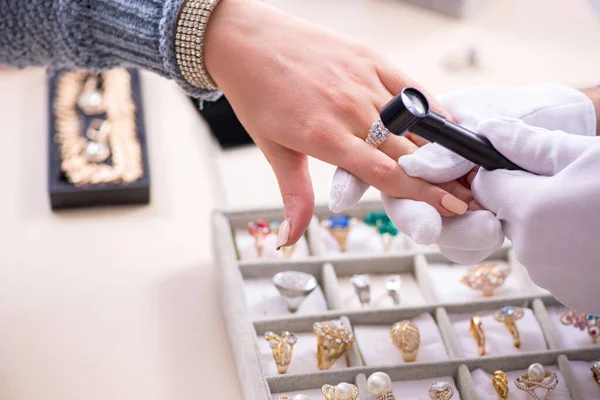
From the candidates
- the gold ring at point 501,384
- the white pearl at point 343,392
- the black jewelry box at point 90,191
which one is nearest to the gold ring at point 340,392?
the white pearl at point 343,392

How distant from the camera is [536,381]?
697 mm

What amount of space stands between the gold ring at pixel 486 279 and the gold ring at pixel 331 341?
0.17m

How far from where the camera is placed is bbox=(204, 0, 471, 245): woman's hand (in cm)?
67

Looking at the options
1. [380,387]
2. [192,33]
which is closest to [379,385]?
[380,387]

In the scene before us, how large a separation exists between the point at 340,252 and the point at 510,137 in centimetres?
34

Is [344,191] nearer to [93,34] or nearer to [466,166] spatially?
[466,166]

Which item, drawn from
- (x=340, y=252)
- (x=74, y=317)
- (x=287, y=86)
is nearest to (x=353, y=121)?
(x=287, y=86)

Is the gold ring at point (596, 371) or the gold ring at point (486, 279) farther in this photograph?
the gold ring at point (486, 279)

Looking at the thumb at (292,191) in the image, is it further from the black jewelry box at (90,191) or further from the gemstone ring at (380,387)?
the black jewelry box at (90,191)

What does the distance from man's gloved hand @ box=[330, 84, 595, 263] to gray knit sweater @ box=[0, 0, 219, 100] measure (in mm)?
213

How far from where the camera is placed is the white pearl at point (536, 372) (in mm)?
699

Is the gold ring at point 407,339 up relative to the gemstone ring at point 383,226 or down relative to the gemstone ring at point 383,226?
down

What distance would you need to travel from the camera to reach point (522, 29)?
55.4 inches

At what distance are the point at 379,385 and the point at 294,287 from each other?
155 millimetres
